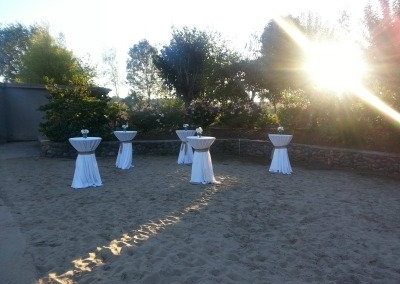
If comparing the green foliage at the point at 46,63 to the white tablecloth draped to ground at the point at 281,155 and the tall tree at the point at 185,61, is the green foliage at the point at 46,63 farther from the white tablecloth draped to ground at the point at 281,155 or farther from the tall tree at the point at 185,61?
the white tablecloth draped to ground at the point at 281,155

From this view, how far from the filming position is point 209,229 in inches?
203

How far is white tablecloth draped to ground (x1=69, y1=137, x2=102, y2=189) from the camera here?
7.83 metres

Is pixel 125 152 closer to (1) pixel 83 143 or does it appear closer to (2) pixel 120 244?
(1) pixel 83 143

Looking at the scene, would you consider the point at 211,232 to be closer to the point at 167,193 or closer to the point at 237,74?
the point at 167,193

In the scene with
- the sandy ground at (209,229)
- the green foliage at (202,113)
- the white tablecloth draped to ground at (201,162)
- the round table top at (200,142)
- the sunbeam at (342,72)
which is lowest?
the sandy ground at (209,229)

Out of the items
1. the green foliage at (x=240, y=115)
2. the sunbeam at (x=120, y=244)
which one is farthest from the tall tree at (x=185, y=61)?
the sunbeam at (x=120, y=244)

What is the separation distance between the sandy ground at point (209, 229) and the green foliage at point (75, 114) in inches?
134

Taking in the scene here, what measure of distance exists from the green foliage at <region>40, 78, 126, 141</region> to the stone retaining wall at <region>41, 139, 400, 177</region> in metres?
0.47

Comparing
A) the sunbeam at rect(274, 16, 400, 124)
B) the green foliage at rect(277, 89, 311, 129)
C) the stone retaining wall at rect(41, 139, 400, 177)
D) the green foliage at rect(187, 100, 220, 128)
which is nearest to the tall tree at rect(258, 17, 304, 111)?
the sunbeam at rect(274, 16, 400, 124)

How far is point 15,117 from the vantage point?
16.5m

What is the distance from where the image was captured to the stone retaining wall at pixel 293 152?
32.5ft

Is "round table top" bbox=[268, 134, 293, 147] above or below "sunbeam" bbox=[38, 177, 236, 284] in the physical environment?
above

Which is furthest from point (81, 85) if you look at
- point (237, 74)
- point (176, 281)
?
point (176, 281)

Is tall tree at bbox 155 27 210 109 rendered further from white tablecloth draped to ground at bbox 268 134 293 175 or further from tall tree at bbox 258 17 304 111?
white tablecloth draped to ground at bbox 268 134 293 175
